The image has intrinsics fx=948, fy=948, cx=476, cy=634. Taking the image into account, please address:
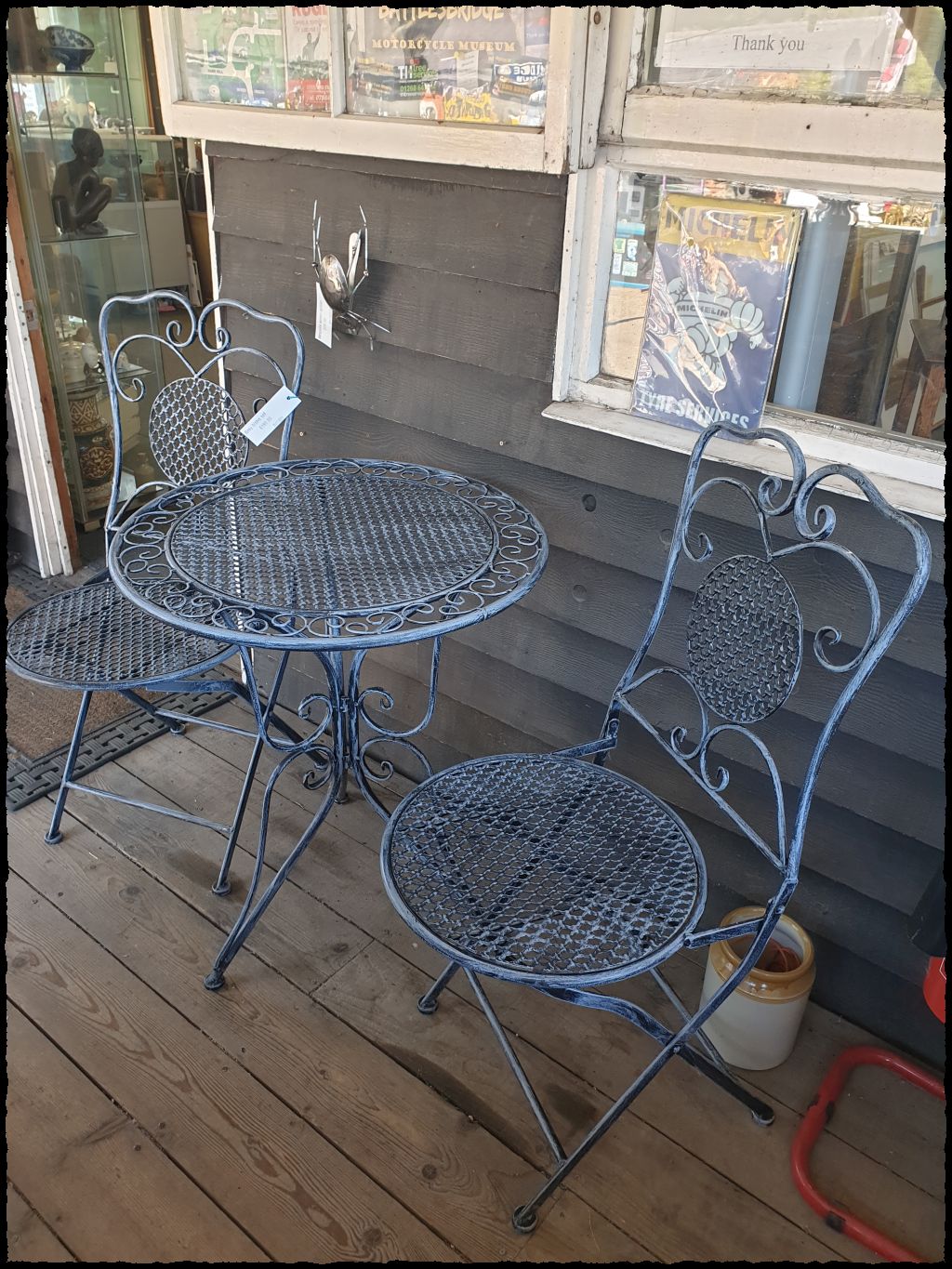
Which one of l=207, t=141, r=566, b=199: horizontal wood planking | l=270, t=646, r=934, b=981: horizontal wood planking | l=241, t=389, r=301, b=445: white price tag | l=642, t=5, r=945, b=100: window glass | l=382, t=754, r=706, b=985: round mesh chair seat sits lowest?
l=270, t=646, r=934, b=981: horizontal wood planking

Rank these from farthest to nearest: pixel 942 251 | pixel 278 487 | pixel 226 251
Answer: pixel 226 251 < pixel 278 487 < pixel 942 251

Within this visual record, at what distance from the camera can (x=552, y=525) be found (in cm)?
185

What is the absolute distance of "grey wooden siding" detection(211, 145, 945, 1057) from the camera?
154 centimetres

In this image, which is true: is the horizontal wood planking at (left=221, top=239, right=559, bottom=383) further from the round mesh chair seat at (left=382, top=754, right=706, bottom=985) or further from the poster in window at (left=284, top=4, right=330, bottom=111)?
the round mesh chair seat at (left=382, top=754, right=706, bottom=985)

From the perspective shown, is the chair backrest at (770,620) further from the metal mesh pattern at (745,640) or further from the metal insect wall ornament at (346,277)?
the metal insect wall ornament at (346,277)

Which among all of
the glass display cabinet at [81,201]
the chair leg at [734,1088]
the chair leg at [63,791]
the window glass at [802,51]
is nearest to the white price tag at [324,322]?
the window glass at [802,51]

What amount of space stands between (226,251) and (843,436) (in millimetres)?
1508

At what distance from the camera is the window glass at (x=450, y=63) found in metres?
1.55

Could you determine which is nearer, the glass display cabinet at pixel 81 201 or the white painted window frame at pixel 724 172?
the white painted window frame at pixel 724 172

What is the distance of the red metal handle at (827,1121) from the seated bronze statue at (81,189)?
126 inches

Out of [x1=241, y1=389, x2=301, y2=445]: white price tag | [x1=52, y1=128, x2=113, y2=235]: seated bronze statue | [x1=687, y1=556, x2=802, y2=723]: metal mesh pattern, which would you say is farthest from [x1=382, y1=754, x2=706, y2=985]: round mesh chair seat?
[x1=52, y1=128, x2=113, y2=235]: seated bronze statue

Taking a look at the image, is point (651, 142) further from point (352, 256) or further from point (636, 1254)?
point (636, 1254)

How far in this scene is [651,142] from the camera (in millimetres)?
1499

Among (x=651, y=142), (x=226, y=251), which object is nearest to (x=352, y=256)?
(x=226, y=251)
